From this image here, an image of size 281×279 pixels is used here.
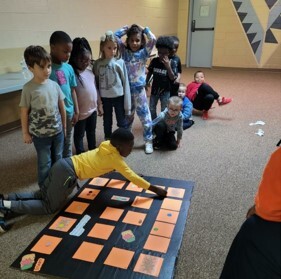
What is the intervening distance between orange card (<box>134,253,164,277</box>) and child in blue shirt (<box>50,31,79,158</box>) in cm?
118

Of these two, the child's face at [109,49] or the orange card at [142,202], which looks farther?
the child's face at [109,49]

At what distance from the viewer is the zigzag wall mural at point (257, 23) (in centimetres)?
601

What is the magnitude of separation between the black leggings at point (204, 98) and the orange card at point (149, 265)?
263 centimetres

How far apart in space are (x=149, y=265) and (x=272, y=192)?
830mm

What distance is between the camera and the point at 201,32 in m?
6.92

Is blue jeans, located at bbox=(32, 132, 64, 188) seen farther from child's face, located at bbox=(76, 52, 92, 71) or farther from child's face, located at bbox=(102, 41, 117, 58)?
child's face, located at bbox=(102, 41, 117, 58)

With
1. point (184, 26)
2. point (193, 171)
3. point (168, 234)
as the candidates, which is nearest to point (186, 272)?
point (168, 234)

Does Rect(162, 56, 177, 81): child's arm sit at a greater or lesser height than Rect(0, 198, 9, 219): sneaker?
greater

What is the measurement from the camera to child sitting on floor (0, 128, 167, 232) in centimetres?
178

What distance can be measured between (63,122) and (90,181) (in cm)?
52

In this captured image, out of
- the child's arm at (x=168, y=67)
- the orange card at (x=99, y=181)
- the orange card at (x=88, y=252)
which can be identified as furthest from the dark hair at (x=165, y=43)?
the orange card at (x=88, y=252)

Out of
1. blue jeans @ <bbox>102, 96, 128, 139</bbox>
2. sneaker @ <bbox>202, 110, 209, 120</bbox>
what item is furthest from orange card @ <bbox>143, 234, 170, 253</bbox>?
sneaker @ <bbox>202, 110, 209, 120</bbox>

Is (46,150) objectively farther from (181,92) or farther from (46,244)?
(181,92)

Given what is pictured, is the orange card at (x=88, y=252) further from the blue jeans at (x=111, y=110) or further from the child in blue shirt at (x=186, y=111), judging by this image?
A: the child in blue shirt at (x=186, y=111)
